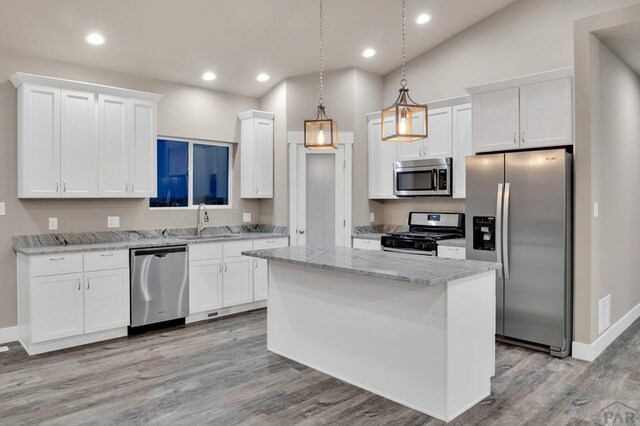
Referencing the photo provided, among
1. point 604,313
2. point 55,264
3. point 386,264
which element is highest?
point 386,264

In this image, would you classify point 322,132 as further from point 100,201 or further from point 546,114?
point 100,201

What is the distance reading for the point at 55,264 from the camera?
3955 millimetres

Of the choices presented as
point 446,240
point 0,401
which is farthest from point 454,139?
point 0,401

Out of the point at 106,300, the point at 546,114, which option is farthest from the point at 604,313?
the point at 106,300

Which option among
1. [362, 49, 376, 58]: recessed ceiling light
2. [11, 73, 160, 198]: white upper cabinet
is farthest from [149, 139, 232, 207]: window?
[362, 49, 376, 58]: recessed ceiling light

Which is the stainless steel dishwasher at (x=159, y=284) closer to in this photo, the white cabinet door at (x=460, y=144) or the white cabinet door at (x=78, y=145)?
the white cabinet door at (x=78, y=145)

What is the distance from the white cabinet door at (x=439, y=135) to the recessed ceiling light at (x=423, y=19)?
99 centimetres

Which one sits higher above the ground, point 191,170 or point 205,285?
point 191,170

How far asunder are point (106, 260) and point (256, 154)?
232cm

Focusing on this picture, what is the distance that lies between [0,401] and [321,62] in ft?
14.7

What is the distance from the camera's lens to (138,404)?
2.92 m

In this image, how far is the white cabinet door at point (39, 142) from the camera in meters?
4.08

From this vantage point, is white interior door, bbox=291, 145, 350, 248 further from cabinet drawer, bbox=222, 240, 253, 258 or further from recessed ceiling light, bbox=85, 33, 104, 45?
recessed ceiling light, bbox=85, 33, 104, 45

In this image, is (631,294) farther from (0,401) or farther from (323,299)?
(0,401)
